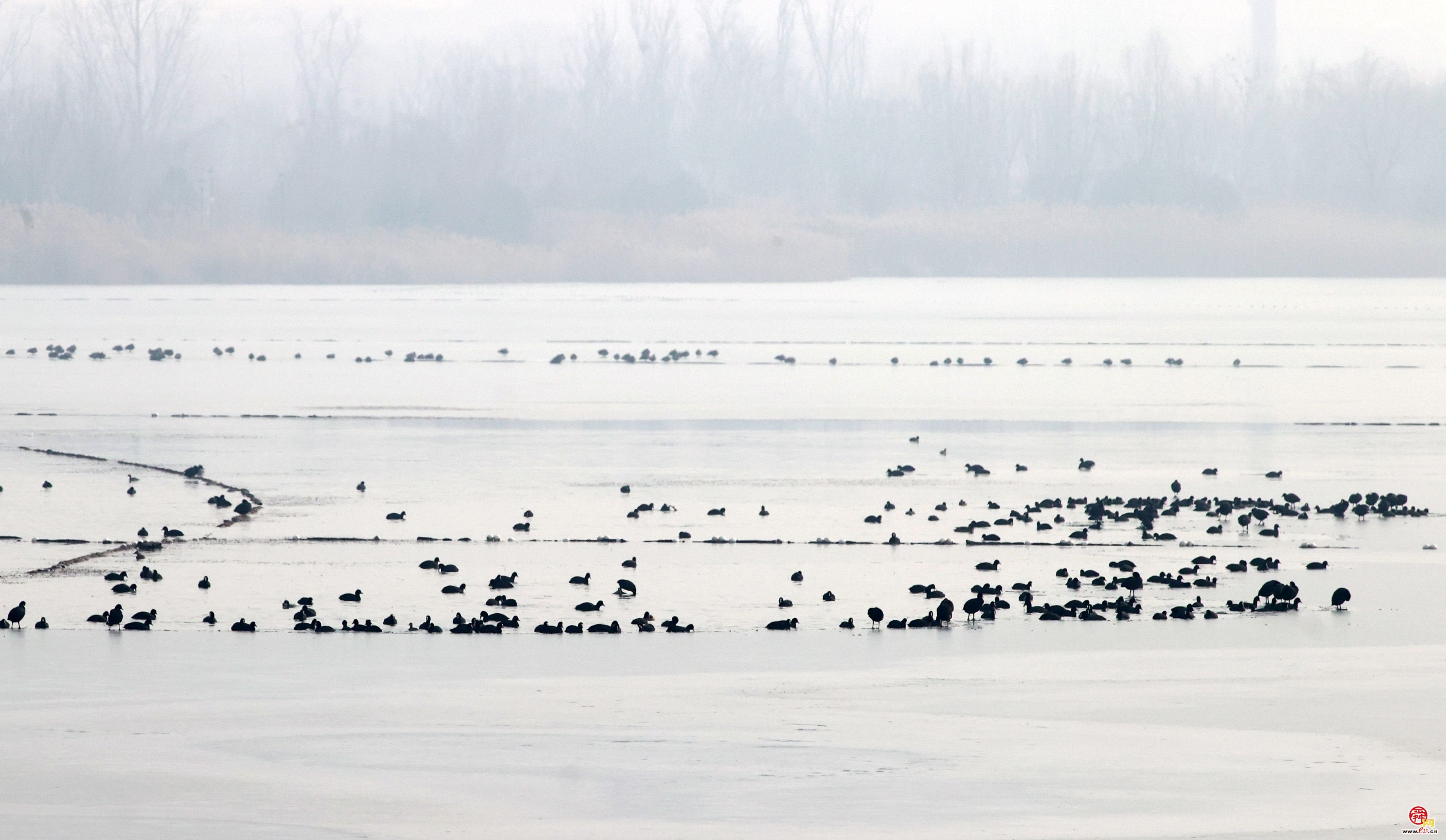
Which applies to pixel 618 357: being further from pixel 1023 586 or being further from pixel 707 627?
pixel 707 627

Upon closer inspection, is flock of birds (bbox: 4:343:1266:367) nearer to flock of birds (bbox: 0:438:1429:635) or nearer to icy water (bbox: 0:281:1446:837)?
icy water (bbox: 0:281:1446:837)

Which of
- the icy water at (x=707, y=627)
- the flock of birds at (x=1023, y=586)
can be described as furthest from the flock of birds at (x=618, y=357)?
the flock of birds at (x=1023, y=586)

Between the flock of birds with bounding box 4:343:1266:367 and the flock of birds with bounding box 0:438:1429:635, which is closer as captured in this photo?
the flock of birds with bounding box 0:438:1429:635

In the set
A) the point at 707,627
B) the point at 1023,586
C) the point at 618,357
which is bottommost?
the point at 707,627

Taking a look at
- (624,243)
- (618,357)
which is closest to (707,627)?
(618,357)

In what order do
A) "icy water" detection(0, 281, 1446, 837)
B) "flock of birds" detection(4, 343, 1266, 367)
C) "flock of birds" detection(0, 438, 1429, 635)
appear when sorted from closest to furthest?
"icy water" detection(0, 281, 1446, 837) → "flock of birds" detection(0, 438, 1429, 635) → "flock of birds" detection(4, 343, 1266, 367)

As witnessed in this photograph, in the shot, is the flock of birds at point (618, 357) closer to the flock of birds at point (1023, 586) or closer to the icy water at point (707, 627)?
the icy water at point (707, 627)

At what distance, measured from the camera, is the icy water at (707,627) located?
26.2 ft

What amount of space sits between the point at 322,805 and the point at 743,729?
6.68 ft

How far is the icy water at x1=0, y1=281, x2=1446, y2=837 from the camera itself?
8.00m

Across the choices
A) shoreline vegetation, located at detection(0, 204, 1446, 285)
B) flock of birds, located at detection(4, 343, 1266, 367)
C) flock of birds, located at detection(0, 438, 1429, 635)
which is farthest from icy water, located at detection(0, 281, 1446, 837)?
shoreline vegetation, located at detection(0, 204, 1446, 285)

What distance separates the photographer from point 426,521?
642 inches

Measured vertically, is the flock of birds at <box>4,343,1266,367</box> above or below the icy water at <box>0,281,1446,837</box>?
above

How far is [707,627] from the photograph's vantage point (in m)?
11.7
